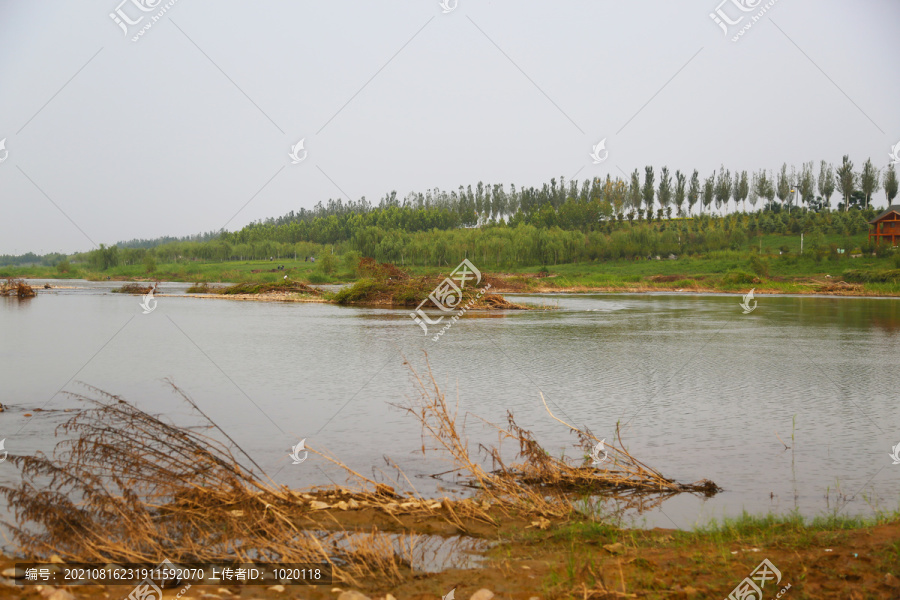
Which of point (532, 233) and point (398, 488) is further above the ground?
point (532, 233)

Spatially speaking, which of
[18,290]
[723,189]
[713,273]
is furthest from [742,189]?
[18,290]

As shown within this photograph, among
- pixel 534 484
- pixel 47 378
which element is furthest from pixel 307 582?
pixel 47 378

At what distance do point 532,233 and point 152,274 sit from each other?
54.3 meters

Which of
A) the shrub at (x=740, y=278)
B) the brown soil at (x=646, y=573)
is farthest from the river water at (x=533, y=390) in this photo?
the shrub at (x=740, y=278)

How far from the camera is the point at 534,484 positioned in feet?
27.7

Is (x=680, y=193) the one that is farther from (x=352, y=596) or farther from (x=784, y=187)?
(x=352, y=596)

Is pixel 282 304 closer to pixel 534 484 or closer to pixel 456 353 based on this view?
pixel 456 353

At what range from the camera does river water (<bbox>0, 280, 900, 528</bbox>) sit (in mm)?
9266

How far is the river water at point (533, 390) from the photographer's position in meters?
9.27

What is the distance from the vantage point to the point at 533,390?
585 inches

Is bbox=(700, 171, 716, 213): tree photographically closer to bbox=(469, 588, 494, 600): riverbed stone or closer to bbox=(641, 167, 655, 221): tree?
bbox=(641, 167, 655, 221): tree

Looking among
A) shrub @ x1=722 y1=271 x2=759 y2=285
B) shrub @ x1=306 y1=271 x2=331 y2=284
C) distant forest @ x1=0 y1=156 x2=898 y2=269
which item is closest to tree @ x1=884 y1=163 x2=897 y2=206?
distant forest @ x1=0 y1=156 x2=898 y2=269

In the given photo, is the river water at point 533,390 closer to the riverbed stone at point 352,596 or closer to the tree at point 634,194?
the riverbed stone at point 352,596

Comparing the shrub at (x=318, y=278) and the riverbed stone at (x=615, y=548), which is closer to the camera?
the riverbed stone at (x=615, y=548)
